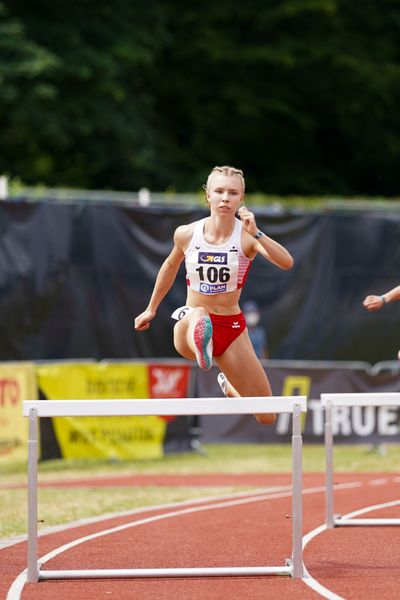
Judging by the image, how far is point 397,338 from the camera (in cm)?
2147

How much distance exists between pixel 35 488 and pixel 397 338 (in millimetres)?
13156

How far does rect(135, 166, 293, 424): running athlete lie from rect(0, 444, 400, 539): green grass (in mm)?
3048

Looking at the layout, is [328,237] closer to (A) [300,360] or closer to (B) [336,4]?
(A) [300,360]

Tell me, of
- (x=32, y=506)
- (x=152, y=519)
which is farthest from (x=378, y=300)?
(x=152, y=519)

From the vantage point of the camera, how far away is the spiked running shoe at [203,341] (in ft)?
30.5

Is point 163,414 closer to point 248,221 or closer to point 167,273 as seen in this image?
point 167,273

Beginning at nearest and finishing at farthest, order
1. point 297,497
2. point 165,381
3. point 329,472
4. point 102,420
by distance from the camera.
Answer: point 297,497 → point 329,472 → point 102,420 → point 165,381

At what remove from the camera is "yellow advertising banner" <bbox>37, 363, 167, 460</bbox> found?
57.2 ft

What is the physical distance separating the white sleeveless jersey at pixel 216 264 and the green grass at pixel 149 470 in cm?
336

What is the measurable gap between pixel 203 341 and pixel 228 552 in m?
2.08

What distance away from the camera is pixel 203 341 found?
30.6 feet

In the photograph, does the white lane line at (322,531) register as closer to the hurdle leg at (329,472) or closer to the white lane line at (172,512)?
the hurdle leg at (329,472)

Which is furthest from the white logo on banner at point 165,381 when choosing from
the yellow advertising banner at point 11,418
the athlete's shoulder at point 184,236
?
the athlete's shoulder at point 184,236

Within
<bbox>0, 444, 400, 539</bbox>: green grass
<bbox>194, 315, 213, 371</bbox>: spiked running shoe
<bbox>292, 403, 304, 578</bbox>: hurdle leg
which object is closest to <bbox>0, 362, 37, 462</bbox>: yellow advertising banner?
<bbox>0, 444, 400, 539</bbox>: green grass
